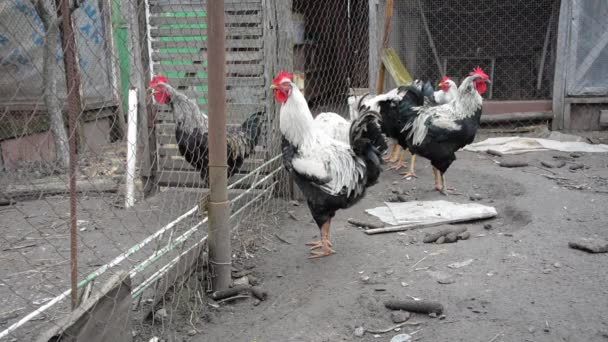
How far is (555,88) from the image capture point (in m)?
7.53

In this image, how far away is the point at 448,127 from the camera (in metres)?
4.93

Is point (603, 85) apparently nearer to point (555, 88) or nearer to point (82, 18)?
point (555, 88)

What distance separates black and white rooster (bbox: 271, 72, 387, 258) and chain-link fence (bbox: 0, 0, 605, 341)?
0.54 metres

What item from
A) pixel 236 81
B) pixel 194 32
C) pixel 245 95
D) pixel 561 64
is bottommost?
pixel 245 95

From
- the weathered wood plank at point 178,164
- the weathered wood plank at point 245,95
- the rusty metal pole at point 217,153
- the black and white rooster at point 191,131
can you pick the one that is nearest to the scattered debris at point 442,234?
the rusty metal pole at point 217,153

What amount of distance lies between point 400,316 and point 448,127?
2739mm

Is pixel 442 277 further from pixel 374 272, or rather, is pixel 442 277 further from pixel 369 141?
pixel 369 141

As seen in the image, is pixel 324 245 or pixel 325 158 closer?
pixel 325 158

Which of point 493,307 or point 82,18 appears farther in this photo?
point 82,18

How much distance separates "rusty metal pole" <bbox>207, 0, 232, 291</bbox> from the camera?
2.63 metres

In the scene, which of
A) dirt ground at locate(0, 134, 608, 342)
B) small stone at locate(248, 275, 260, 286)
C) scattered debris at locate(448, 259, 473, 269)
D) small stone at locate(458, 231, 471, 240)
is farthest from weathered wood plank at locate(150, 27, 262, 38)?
scattered debris at locate(448, 259, 473, 269)

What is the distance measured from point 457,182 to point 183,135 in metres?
3.02

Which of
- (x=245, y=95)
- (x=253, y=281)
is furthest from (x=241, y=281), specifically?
(x=245, y=95)

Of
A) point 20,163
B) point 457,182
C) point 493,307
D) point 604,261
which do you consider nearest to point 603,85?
point 457,182
